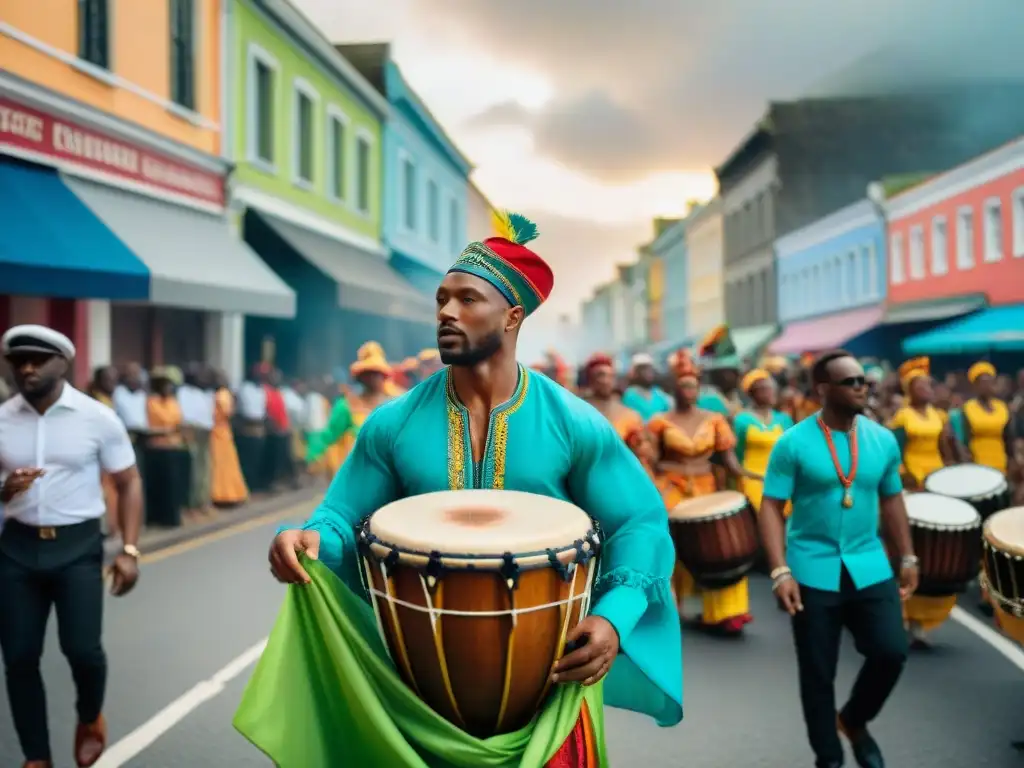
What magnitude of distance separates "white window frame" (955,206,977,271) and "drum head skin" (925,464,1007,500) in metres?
19.9

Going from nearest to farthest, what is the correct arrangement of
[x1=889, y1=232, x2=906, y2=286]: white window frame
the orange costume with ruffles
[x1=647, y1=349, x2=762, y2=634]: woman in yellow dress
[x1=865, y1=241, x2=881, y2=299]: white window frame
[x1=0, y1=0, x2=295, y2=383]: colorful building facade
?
the orange costume with ruffles < [x1=647, y1=349, x2=762, y2=634]: woman in yellow dress < [x1=0, y1=0, x2=295, y2=383]: colorful building facade < [x1=889, y1=232, x2=906, y2=286]: white window frame < [x1=865, y1=241, x2=881, y2=299]: white window frame

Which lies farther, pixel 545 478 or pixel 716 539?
pixel 716 539

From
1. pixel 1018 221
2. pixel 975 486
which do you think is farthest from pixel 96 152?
pixel 1018 221

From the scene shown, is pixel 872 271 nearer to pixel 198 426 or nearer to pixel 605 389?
pixel 198 426

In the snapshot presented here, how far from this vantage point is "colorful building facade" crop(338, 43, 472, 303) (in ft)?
96.9

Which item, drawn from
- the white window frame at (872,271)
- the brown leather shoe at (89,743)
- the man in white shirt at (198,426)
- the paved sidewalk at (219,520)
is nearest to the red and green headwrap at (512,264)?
the brown leather shoe at (89,743)

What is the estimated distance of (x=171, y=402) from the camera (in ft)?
41.8

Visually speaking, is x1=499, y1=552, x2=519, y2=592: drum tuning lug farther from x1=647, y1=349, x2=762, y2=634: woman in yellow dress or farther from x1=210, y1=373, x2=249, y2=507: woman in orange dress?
x1=210, y1=373, x2=249, y2=507: woman in orange dress

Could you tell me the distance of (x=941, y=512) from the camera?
6879 millimetres

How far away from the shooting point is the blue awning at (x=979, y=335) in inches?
856

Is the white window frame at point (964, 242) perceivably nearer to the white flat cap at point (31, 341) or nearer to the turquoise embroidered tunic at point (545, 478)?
the white flat cap at point (31, 341)

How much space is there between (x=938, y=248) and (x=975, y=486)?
22621mm

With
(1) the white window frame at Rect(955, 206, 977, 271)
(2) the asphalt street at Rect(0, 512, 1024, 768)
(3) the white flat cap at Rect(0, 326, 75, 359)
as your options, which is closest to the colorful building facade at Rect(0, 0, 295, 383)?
(2) the asphalt street at Rect(0, 512, 1024, 768)

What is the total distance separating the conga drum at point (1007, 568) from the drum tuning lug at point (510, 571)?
109 inches
